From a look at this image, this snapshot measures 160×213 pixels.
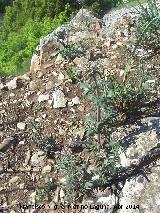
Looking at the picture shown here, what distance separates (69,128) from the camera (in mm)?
4836

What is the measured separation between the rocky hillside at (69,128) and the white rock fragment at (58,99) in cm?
1

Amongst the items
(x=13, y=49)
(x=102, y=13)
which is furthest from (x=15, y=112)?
(x=102, y=13)

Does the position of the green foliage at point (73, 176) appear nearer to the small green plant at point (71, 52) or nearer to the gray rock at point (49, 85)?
the gray rock at point (49, 85)

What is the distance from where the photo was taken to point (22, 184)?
4.44 m

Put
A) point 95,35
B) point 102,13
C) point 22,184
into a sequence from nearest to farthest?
point 22,184
point 95,35
point 102,13

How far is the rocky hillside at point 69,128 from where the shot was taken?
4156 millimetres

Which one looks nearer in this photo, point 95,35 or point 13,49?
point 95,35

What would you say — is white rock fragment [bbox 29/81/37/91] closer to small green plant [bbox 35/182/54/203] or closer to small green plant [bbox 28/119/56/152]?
small green plant [bbox 28/119/56/152]

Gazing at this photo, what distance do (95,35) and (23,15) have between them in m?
4.17

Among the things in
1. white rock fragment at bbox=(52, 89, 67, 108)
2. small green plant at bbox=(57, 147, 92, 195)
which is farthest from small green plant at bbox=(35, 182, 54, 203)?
white rock fragment at bbox=(52, 89, 67, 108)

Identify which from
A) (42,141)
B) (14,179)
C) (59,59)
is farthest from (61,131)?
(59,59)

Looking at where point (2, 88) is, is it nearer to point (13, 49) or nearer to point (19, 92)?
point (19, 92)

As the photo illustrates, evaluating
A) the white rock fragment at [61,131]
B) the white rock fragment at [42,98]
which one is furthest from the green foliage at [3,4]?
the white rock fragment at [61,131]

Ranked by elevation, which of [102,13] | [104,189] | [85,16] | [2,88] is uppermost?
[102,13]
